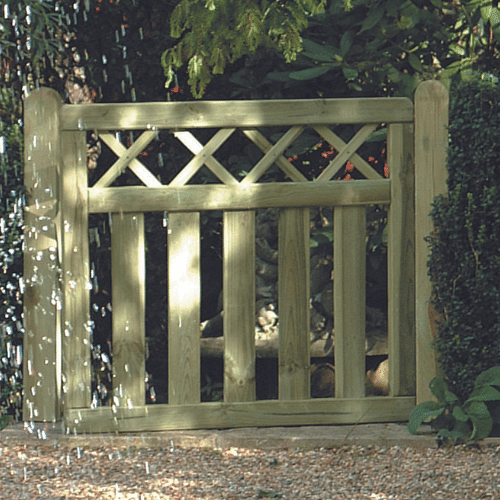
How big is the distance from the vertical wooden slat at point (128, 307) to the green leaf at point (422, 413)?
133 centimetres

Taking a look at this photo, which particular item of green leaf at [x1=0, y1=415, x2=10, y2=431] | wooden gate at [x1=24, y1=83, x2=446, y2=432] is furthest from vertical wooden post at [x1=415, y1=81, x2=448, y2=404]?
green leaf at [x1=0, y1=415, x2=10, y2=431]

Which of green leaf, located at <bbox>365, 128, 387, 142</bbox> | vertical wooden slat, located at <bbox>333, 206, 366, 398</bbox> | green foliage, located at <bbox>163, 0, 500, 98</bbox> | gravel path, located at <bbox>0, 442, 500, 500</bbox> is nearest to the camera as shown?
gravel path, located at <bbox>0, 442, 500, 500</bbox>

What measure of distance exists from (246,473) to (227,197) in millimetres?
→ 1334

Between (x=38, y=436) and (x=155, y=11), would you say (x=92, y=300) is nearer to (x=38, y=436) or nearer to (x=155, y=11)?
(x=38, y=436)

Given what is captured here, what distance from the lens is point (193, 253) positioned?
4047mm

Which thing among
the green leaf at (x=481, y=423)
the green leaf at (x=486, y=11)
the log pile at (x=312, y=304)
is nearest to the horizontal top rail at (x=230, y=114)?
the green leaf at (x=486, y=11)

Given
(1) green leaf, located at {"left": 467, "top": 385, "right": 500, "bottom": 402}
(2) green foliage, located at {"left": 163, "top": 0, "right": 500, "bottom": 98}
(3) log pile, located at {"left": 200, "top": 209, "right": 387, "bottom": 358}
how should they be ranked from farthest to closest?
1. (3) log pile, located at {"left": 200, "top": 209, "right": 387, "bottom": 358}
2. (2) green foliage, located at {"left": 163, "top": 0, "right": 500, "bottom": 98}
3. (1) green leaf, located at {"left": 467, "top": 385, "right": 500, "bottom": 402}

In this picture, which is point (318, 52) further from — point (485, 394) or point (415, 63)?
point (485, 394)

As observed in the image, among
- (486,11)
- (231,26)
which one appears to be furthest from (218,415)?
(486,11)

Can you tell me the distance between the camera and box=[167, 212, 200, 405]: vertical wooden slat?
4.04 meters

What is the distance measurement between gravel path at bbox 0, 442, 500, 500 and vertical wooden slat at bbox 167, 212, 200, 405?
42 centimetres

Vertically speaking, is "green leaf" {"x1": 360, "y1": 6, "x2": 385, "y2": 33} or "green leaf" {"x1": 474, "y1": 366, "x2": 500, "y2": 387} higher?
"green leaf" {"x1": 360, "y1": 6, "x2": 385, "y2": 33}

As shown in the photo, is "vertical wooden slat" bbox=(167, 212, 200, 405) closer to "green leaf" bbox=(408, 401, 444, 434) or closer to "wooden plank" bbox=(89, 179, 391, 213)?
"wooden plank" bbox=(89, 179, 391, 213)

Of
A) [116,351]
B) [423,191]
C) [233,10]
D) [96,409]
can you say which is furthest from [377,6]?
[96,409]
